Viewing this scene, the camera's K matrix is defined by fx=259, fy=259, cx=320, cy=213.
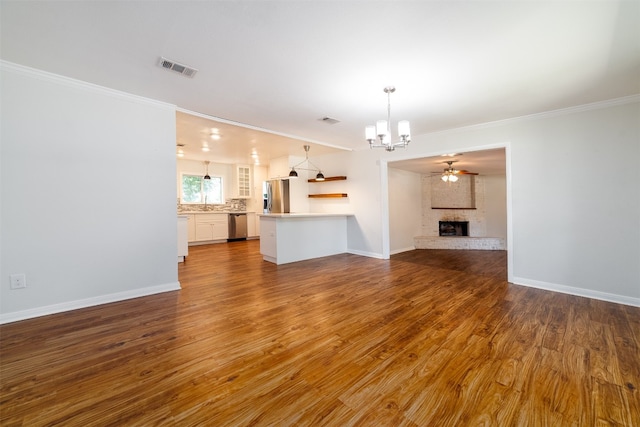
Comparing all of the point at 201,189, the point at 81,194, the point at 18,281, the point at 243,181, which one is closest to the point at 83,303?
the point at 18,281

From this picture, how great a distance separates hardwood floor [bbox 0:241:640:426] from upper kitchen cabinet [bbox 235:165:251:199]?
5645 millimetres

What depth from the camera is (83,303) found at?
2863 mm

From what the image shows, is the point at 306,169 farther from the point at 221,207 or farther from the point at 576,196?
the point at 576,196

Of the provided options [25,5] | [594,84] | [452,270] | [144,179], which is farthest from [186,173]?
[594,84]

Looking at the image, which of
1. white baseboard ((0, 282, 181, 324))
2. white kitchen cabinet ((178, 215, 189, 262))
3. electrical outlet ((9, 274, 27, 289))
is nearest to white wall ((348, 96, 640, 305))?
white baseboard ((0, 282, 181, 324))

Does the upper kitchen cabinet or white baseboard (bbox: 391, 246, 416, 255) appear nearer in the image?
white baseboard (bbox: 391, 246, 416, 255)

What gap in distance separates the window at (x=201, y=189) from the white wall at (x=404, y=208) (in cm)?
561

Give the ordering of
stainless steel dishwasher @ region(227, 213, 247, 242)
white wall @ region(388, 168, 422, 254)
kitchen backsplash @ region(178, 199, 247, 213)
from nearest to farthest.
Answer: white wall @ region(388, 168, 422, 254) → kitchen backsplash @ region(178, 199, 247, 213) → stainless steel dishwasher @ region(227, 213, 247, 242)

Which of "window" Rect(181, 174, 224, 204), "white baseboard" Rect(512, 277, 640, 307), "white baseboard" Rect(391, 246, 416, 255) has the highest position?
"window" Rect(181, 174, 224, 204)

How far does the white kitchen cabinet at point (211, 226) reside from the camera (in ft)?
25.1

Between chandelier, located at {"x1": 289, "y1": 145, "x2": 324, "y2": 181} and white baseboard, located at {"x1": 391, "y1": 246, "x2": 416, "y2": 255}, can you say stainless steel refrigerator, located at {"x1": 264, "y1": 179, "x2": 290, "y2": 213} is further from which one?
white baseboard, located at {"x1": 391, "y1": 246, "x2": 416, "y2": 255}

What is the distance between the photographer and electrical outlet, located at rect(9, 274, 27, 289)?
2.53m

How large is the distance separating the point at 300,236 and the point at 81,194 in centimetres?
348

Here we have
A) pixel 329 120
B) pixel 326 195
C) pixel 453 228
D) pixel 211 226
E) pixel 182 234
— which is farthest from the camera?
pixel 453 228
